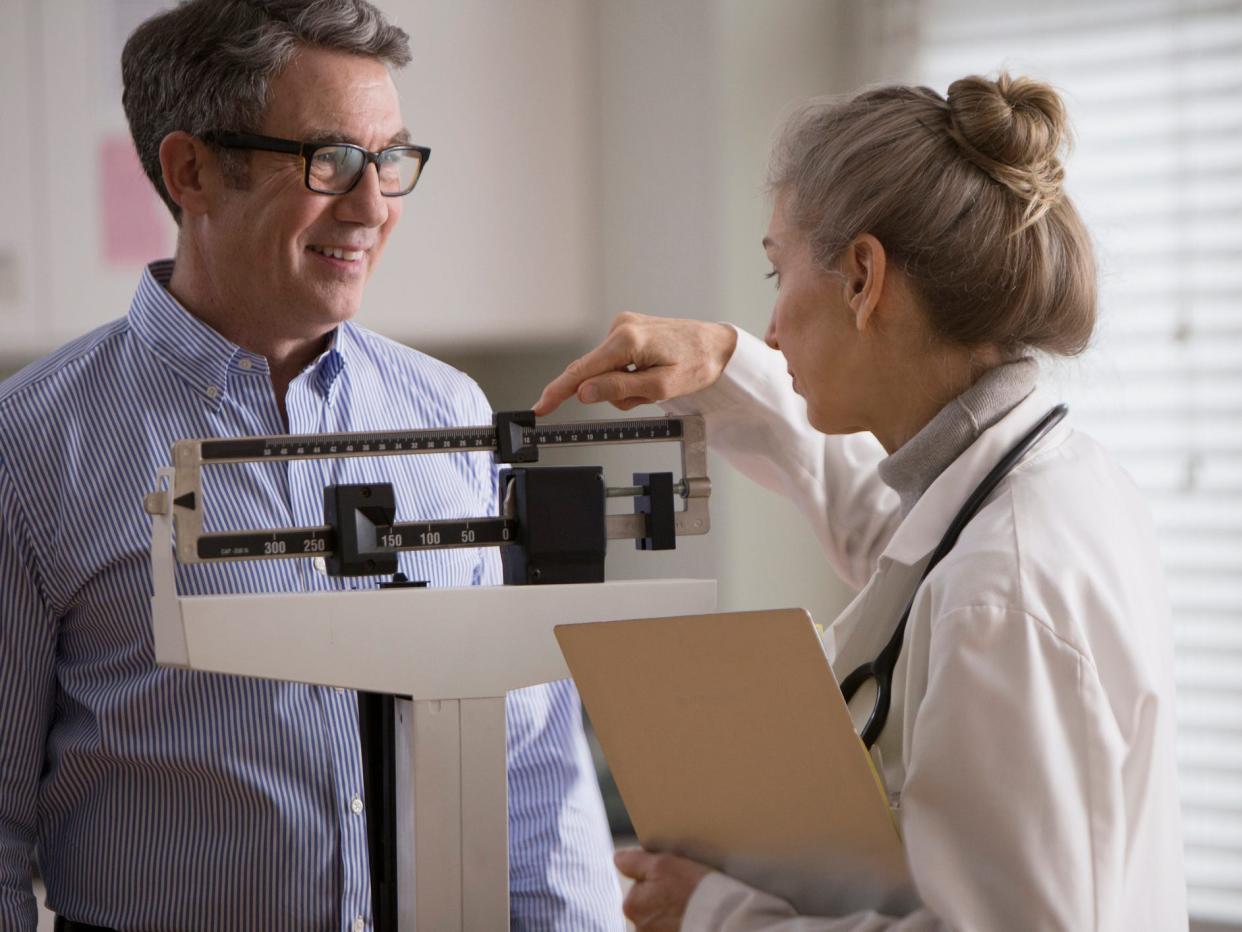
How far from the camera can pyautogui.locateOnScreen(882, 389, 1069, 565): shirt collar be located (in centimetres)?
108

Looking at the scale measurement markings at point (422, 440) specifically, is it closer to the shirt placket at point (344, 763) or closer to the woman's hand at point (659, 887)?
the shirt placket at point (344, 763)

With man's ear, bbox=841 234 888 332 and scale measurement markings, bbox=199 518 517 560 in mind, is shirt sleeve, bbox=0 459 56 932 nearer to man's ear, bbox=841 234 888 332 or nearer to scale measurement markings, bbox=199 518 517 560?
scale measurement markings, bbox=199 518 517 560

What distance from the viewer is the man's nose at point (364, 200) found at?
4.42 ft

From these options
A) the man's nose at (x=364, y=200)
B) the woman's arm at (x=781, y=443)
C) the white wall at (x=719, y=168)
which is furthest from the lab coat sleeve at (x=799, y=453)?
the white wall at (x=719, y=168)

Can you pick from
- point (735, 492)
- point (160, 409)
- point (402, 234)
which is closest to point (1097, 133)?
point (735, 492)

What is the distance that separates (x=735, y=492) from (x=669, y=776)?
1.54m

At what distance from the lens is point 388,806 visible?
1.04 metres

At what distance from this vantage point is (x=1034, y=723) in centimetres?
90

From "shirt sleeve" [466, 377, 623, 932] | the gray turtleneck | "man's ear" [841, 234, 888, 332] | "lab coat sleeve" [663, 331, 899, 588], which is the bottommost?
"shirt sleeve" [466, 377, 623, 932]

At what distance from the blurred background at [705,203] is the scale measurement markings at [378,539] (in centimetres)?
124

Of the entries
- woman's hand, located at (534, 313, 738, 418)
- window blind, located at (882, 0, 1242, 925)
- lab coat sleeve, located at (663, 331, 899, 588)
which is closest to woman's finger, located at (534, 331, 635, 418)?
woman's hand, located at (534, 313, 738, 418)

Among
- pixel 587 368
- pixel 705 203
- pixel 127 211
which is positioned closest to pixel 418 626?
pixel 587 368

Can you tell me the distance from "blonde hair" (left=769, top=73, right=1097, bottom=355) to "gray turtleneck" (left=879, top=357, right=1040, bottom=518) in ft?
0.10

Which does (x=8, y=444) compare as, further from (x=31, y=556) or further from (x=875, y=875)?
(x=875, y=875)
